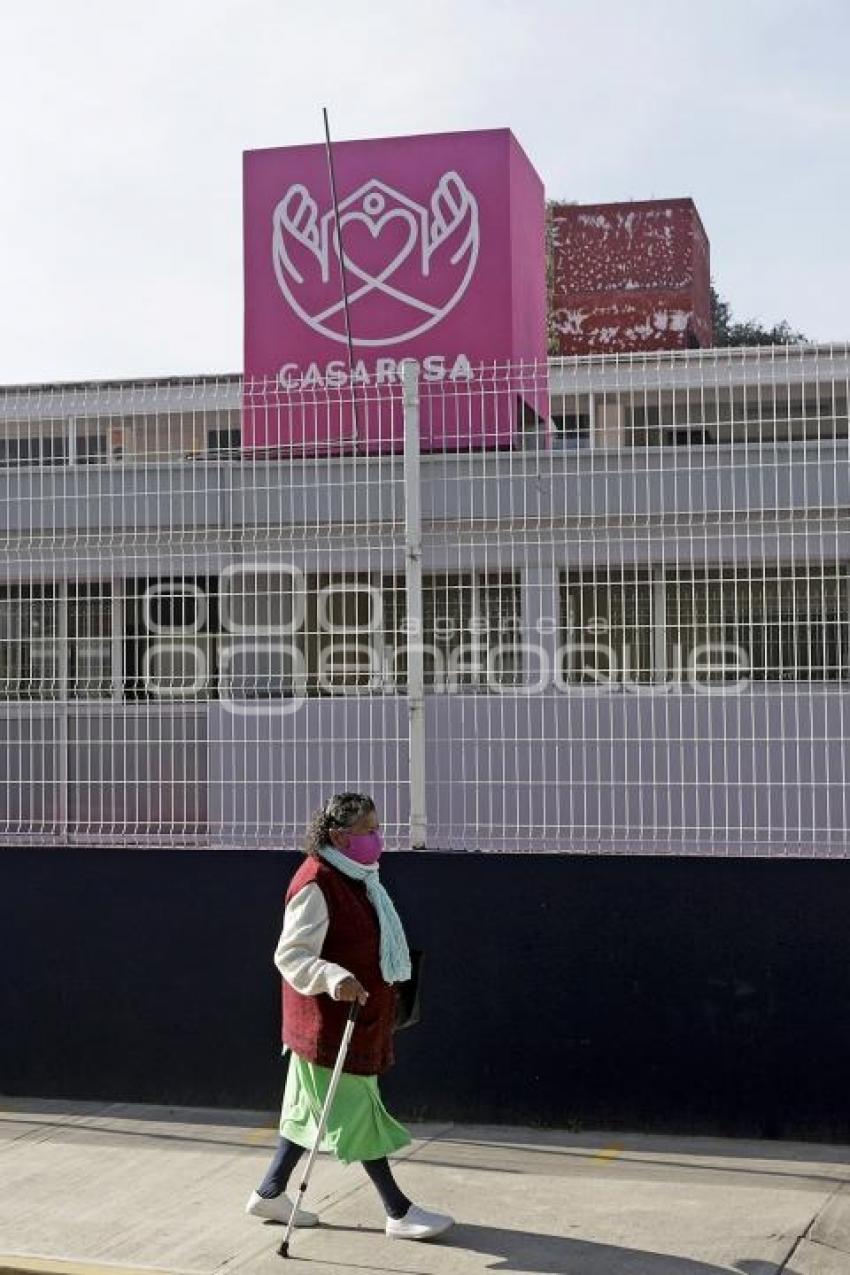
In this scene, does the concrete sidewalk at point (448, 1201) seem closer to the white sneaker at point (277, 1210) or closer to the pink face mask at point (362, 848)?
the white sneaker at point (277, 1210)

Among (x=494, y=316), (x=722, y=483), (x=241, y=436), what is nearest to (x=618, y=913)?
(x=722, y=483)

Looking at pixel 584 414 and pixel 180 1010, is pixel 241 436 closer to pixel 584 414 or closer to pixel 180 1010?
pixel 584 414

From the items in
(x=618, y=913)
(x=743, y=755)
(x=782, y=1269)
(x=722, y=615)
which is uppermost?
(x=722, y=615)

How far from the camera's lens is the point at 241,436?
9.98 meters

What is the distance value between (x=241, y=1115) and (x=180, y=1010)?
25.3 inches

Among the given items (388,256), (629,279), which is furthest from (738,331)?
(388,256)

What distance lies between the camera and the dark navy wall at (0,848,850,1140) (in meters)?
8.73

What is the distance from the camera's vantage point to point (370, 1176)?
24.3ft

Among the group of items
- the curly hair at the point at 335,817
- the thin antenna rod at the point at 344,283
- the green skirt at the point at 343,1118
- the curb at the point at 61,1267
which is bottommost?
the curb at the point at 61,1267

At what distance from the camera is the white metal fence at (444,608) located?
8.94 metres

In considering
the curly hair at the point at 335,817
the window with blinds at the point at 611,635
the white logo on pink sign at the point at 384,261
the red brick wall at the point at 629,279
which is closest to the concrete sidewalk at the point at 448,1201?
the curly hair at the point at 335,817

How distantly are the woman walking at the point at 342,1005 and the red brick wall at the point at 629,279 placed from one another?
1336 inches

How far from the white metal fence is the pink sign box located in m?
3.67

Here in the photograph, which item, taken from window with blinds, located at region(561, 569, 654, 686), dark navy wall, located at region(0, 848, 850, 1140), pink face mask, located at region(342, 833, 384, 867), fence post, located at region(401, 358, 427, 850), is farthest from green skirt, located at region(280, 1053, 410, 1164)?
window with blinds, located at region(561, 569, 654, 686)
